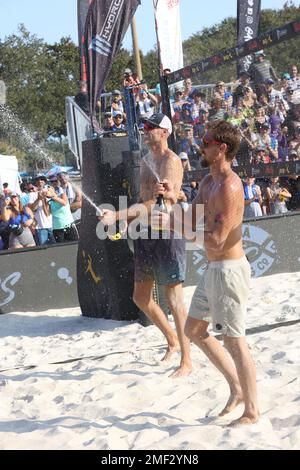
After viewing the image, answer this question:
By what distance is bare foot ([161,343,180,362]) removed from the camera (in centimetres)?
591

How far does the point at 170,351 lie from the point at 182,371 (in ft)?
1.82

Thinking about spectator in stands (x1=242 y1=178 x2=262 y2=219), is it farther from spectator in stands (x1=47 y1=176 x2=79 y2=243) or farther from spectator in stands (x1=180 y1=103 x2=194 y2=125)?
spectator in stands (x1=47 y1=176 x2=79 y2=243)

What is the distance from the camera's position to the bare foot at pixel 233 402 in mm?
4410

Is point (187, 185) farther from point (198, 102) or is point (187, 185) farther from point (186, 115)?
point (198, 102)

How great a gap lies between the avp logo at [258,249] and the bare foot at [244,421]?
5.30 metres

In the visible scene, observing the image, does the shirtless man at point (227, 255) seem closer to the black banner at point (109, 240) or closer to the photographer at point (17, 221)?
the black banner at point (109, 240)

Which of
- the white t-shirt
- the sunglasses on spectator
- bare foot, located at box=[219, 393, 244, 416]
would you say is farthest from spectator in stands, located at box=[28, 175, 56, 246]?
bare foot, located at box=[219, 393, 244, 416]

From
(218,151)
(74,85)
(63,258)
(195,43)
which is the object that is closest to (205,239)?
(218,151)

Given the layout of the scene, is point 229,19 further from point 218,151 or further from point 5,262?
point 218,151

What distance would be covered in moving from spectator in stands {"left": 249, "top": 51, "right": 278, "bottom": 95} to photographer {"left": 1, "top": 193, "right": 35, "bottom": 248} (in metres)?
3.41

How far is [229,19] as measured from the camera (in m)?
55.1

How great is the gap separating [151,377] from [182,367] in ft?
0.76

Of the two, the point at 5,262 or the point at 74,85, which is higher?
the point at 74,85

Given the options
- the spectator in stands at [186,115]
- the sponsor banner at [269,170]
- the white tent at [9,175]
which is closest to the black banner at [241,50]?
the spectator in stands at [186,115]
